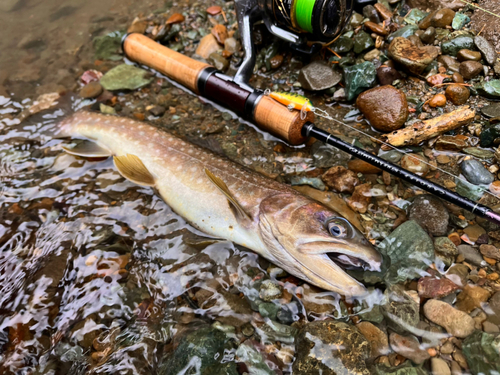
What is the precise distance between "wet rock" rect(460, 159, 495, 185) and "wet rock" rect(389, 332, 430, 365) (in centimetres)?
161

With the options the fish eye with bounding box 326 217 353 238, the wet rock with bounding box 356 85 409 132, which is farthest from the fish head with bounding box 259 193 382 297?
the wet rock with bounding box 356 85 409 132

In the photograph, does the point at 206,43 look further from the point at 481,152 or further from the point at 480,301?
the point at 480,301

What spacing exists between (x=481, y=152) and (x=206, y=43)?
3721mm

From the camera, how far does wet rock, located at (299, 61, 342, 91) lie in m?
3.94

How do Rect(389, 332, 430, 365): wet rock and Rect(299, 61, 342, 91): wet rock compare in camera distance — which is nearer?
Rect(389, 332, 430, 365): wet rock

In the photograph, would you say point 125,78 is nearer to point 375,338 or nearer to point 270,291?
point 270,291

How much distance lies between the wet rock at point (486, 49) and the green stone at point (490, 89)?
26 cm

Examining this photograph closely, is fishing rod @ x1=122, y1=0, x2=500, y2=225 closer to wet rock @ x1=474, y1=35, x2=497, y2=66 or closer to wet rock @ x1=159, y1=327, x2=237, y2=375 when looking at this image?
wet rock @ x1=474, y1=35, x2=497, y2=66

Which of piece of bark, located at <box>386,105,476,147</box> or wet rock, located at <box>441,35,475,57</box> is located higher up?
wet rock, located at <box>441,35,475,57</box>

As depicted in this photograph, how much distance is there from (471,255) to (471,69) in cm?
202

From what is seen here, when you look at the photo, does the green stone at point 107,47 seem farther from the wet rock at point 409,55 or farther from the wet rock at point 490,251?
the wet rock at point 490,251

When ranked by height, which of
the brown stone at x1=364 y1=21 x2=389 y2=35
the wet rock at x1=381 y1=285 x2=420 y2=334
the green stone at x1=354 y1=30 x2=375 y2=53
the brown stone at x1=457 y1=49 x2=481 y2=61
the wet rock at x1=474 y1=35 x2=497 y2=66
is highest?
the wet rock at x1=474 y1=35 x2=497 y2=66

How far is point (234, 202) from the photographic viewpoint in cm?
296

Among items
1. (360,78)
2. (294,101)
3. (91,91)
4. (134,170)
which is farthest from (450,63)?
(91,91)
